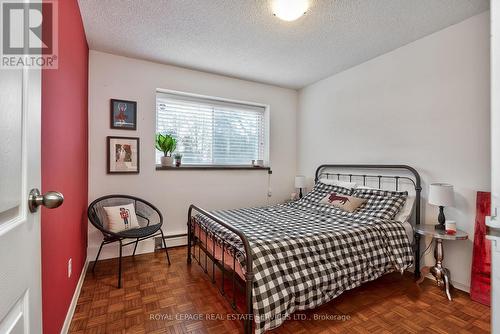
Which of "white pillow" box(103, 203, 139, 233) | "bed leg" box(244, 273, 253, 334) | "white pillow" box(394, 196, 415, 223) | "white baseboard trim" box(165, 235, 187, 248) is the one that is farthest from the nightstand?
"white pillow" box(103, 203, 139, 233)

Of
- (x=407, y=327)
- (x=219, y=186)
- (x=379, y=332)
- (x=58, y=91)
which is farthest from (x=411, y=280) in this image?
(x=58, y=91)

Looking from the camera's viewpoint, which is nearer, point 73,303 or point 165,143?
point 73,303

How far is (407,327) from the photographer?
172 centimetres

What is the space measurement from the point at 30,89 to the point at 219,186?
9.79ft

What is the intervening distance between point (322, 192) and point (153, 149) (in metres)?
2.34

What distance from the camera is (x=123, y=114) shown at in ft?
9.84

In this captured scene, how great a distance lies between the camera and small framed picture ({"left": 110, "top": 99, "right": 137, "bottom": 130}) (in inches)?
116

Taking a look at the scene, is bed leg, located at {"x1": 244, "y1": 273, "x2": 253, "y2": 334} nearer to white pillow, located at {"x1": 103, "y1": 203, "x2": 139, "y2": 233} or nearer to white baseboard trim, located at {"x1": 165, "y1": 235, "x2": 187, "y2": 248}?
white pillow, located at {"x1": 103, "y1": 203, "x2": 139, "y2": 233}

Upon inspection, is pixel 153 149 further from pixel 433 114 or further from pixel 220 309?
pixel 433 114

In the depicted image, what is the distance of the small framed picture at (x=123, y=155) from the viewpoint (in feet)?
9.60

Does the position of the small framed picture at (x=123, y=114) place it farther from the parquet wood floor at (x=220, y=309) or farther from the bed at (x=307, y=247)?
the parquet wood floor at (x=220, y=309)

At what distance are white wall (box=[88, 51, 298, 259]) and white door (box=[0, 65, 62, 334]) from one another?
2.42m

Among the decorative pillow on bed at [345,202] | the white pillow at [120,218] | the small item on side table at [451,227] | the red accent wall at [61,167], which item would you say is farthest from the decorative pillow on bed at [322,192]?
the red accent wall at [61,167]

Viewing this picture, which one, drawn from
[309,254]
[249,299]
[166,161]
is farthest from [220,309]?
[166,161]
